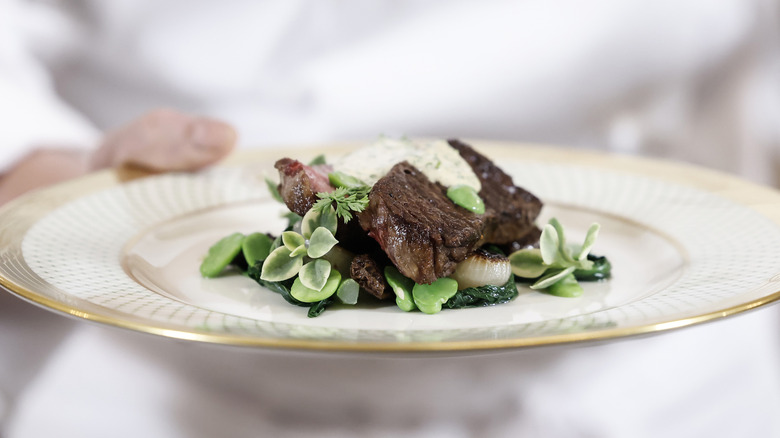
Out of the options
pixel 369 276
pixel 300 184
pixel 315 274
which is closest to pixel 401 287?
pixel 369 276

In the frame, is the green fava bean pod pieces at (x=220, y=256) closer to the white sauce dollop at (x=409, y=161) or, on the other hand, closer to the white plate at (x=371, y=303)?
the white plate at (x=371, y=303)

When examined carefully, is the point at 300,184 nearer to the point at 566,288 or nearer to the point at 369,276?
the point at 369,276

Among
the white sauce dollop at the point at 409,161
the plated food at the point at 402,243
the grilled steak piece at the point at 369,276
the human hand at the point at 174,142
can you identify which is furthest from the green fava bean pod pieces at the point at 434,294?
the human hand at the point at 174,142

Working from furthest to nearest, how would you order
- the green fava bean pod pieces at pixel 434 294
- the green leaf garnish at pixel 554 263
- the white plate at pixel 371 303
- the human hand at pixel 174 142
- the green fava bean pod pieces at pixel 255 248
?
the human hand at pixel 174 142 → the green fava bean pod pieces at pixel 255 248 → the green leaf garnish at pixel 554 263 → the green fava bean pod pieces at pixel 434 294 → the white plate at pixel 371 303

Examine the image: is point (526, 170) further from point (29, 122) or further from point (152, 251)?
point (29, 122)

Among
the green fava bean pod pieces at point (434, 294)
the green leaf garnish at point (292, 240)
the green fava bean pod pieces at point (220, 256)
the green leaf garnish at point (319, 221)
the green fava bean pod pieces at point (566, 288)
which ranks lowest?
the green fava bean pod pieces at point (220, 256)

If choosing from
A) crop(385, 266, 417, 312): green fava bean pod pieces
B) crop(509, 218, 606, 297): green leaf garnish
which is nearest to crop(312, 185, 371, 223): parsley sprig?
crop(385, 266, 417, 312): green fava bean pod pieces

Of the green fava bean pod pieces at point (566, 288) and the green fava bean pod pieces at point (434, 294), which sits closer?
the green fava bean pod pieces at point (434, 294)
